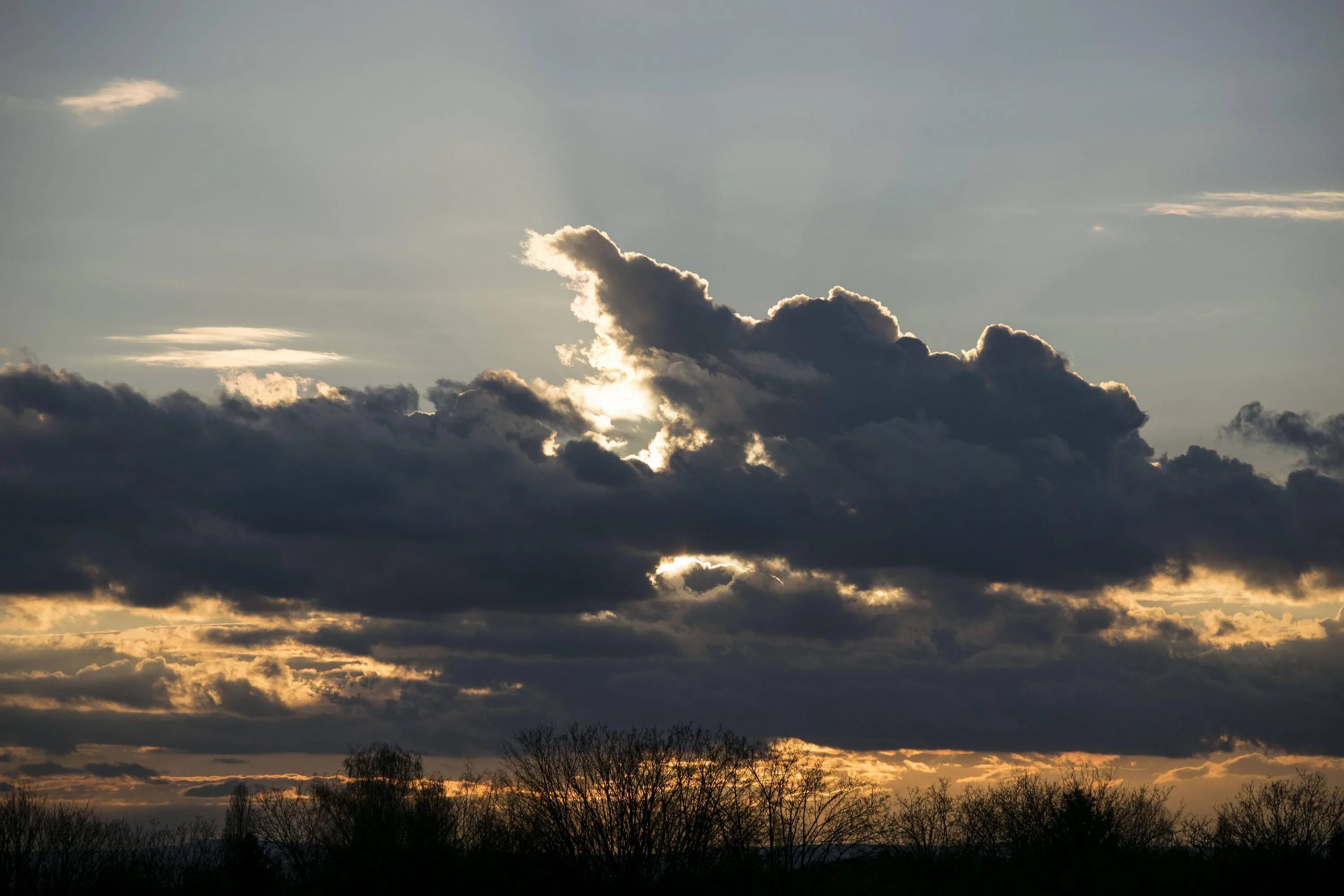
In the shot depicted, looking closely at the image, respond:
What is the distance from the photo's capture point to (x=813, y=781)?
128375 mm

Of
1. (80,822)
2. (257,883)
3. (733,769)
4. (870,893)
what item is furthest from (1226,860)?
(80,822)

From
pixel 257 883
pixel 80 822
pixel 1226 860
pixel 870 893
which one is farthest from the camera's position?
pixel 870 893

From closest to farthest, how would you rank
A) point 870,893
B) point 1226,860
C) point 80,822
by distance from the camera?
1. point 1226,860
2. point 80,822
3. point 870,893

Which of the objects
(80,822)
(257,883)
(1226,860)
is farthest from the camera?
(80,822)

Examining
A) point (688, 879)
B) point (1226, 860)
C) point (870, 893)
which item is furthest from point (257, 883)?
point (1226, 860)

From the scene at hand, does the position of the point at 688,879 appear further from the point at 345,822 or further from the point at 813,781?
the point at 345,822

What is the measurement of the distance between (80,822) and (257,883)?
3149 cm

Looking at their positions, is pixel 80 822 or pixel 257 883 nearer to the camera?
pixel 257 883

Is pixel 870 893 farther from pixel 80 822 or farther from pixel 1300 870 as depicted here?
pixel 80 822

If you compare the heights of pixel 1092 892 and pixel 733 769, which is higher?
pixel 733 769

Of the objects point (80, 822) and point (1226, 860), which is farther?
point (80, 822)

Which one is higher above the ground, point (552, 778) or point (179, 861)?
point (552, 778)

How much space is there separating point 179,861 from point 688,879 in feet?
216

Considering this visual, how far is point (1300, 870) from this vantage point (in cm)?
10862
